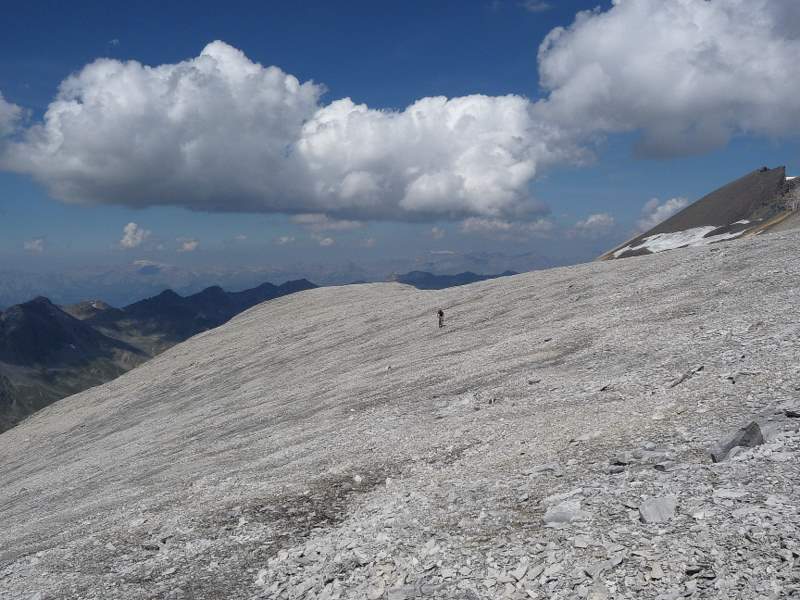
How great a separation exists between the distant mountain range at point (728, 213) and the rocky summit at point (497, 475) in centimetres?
6915

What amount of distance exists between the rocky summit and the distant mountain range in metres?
69.2

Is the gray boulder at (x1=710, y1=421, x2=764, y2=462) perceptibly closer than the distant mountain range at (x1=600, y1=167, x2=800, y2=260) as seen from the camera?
Yes

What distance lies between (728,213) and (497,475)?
117 metres

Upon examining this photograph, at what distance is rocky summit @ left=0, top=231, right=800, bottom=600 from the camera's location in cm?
1109

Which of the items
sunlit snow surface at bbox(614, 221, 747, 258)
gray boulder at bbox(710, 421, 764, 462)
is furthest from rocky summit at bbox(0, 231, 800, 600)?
sunlit snow surface at bbox(614, 221, 747, 258)

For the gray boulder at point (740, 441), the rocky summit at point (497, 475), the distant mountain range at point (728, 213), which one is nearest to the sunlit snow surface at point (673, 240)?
the distant mountain range at point (728, 213)

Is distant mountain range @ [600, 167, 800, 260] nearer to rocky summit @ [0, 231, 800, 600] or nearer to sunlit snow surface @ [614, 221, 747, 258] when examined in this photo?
sunlit snow surface @ [614, 221, 747, 258]

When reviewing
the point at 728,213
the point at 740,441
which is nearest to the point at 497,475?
the point at 740,441

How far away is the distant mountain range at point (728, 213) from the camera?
9956 centimetres

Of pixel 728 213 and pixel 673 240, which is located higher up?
pixel 728 213

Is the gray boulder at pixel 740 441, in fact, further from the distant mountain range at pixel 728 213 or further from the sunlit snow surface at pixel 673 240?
the sunlit snow surface at pixel 673 240

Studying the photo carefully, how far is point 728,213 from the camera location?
11394 cm

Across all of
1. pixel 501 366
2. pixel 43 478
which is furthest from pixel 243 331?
pixel 501 366

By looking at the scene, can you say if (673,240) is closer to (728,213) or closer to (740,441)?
(728,213)
